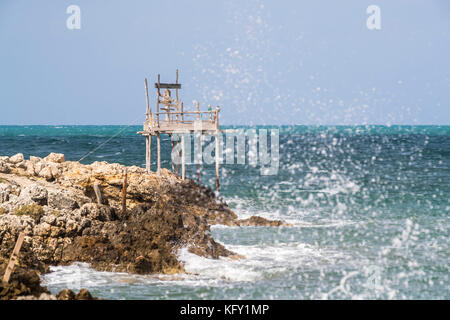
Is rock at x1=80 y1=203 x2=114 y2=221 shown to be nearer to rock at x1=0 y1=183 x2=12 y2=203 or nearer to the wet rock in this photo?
rock at x1=0 y1=183 x2=12 y2=203

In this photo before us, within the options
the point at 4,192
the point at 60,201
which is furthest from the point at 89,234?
the point at 4,192

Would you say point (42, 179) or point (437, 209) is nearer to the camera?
point (42, 179)

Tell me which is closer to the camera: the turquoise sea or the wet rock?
the turquoise sea

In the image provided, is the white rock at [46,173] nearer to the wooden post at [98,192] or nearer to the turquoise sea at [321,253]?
the wooden post at [98,192]

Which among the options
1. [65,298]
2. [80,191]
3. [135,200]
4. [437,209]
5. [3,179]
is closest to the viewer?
[65,298]

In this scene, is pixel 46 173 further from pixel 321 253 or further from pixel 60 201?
pixel 321 253

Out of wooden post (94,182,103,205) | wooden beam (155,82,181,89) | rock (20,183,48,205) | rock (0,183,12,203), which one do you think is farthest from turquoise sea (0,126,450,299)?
wooden beam (155,82,181,89)

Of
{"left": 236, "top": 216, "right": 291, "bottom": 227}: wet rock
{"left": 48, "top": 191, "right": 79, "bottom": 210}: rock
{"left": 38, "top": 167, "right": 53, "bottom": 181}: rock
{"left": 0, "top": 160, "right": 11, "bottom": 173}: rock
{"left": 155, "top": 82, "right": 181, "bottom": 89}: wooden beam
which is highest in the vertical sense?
{"left": 155, "top": 82, "right": 181, "bottom": 89}: wooden beam

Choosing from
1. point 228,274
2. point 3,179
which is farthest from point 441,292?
point 3,179

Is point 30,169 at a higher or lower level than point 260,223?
higher

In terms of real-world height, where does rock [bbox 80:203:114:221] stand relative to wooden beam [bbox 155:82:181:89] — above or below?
below
